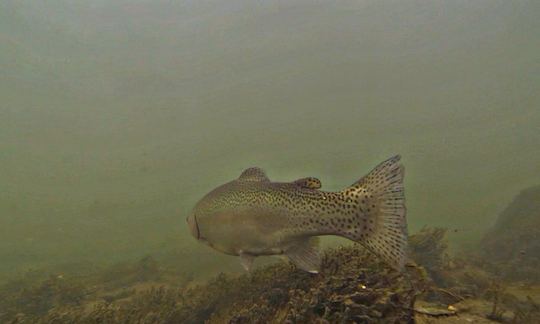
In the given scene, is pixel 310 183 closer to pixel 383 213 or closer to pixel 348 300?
pixel 383 213

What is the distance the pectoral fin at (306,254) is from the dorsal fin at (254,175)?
1.04 metres

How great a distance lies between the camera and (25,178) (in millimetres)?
186375

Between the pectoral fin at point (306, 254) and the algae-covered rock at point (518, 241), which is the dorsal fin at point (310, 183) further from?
the algae-covered rock at point (518, 241)

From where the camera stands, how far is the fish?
3.68m

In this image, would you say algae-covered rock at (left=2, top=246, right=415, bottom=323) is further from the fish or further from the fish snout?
the fish snout

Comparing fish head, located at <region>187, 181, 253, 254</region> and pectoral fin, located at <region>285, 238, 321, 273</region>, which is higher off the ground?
fish head, located at <region>187, 181, 253, 254</region>

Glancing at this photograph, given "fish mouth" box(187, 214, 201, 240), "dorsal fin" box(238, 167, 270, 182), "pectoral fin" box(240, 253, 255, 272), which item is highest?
"dorsal fin" box(238, 167, 270, 182)

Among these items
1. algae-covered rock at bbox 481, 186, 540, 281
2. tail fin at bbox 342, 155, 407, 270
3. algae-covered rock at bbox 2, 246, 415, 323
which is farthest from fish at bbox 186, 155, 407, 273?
→ algae-covered rock at bbox 481, 186, 540, 281

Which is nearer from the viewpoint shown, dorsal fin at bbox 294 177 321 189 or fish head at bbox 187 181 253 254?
dorsal fin at bbox 294 177 321 189

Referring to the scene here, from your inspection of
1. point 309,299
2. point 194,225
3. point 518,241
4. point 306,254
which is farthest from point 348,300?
point 518,241

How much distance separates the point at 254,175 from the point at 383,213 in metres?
1.91

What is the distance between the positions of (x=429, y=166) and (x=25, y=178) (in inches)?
7770

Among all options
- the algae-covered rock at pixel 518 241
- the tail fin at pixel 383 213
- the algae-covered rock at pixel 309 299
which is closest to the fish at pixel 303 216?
the tail fin at pixel 383 213

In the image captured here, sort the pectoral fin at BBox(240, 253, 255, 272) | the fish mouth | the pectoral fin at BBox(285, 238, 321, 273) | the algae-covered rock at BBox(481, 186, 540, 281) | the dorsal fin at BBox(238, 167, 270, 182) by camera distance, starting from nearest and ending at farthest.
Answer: the pectoral fin at BBox(285, 238, 321, 273), the pectoral fin at BBox(240, 253, 255, 272), the dorsal fin at BBox(238, 167, 270, 182), the fish mouth, the algae-covered rock at BBox(481, 186, 540, 281)
